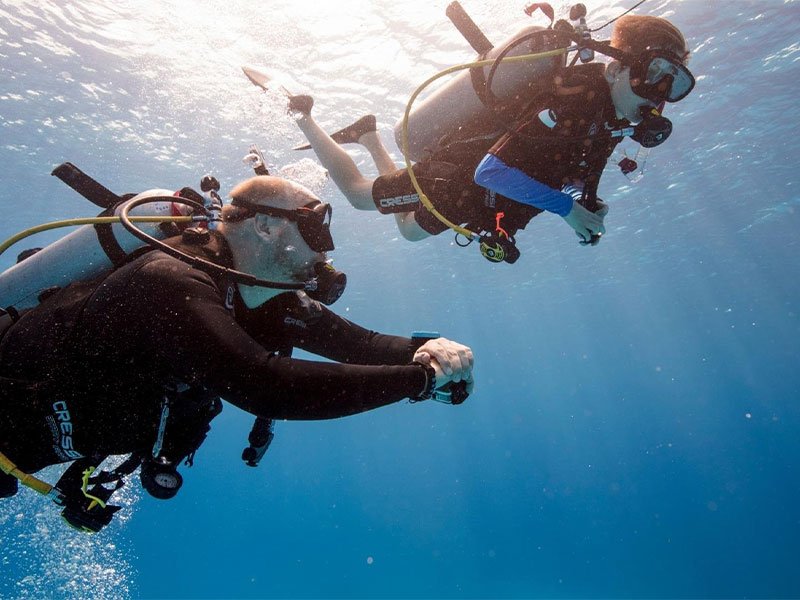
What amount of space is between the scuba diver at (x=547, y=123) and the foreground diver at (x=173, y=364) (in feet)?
5.90

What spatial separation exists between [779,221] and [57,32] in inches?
1518

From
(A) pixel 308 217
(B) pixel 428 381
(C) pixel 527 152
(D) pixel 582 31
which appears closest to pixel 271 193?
(A) pixel 308 217

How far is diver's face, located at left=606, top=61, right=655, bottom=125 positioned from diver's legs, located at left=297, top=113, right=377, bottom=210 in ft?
9.56

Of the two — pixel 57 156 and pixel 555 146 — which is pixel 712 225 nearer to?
pixel 555 146

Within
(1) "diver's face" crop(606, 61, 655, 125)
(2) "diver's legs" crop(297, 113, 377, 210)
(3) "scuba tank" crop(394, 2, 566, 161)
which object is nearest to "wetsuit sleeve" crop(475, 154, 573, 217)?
(3) "scuba tank" crop(394, 2, 566, 161)

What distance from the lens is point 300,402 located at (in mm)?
2166

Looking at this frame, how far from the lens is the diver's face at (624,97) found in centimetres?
432

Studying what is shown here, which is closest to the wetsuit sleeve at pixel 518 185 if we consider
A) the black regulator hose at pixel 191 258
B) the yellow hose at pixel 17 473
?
the black regulator hose at pixel 191 258

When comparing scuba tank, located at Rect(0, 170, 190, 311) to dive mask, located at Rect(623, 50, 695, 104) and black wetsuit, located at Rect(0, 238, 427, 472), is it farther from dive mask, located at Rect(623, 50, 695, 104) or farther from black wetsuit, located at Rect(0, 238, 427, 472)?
dive mask, located at Rect(623, 50, 695, 104)

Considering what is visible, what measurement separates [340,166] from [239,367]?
4.42 m

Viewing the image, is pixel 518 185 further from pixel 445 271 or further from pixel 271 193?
pixel 445 271

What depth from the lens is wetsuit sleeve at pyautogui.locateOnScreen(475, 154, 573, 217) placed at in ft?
14.5

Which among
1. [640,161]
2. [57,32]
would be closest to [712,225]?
[640,161]

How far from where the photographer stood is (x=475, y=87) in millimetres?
4770
